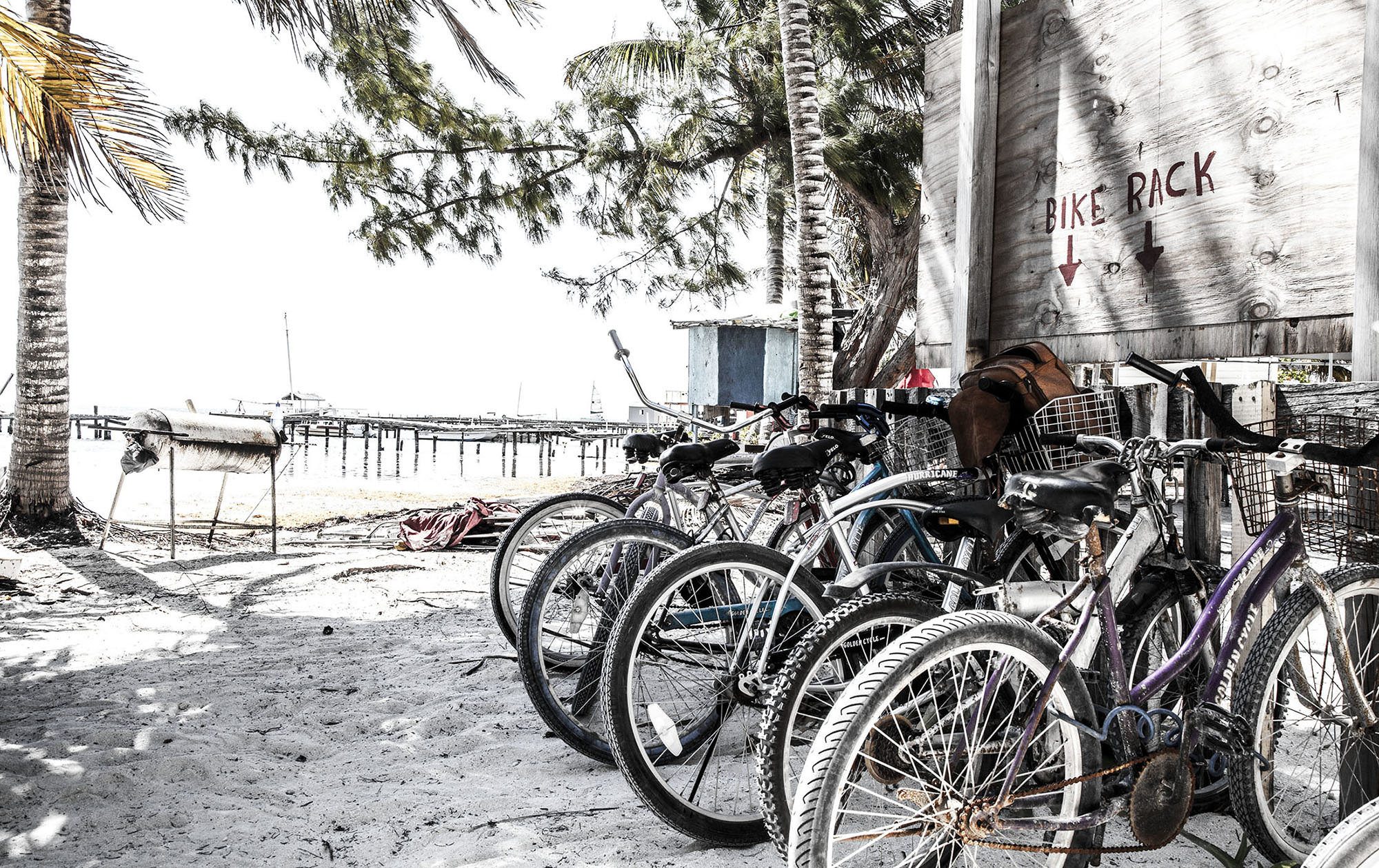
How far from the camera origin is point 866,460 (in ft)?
9.77

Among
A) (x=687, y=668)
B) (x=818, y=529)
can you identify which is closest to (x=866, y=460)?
(x=818, y=529)

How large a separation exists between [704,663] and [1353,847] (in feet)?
5.36

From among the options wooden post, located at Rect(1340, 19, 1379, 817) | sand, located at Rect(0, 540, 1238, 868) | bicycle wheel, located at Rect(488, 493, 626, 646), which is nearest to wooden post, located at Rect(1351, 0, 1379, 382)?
wooden post, located at Rect(1340, 19, 1379, 817)

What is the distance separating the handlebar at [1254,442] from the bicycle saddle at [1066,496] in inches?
8.9

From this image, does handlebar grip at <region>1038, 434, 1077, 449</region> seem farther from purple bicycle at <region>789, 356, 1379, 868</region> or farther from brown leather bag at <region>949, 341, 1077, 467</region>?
purple bicycle at <region>789, 356, 1379, 868</region>

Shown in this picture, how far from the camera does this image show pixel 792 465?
246 centimetres

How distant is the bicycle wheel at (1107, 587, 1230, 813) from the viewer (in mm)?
2225

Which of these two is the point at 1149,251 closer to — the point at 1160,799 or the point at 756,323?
the point at 1160,799

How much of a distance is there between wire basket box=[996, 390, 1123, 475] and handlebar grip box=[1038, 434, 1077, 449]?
0.04ft

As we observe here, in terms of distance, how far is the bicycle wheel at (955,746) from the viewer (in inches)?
62.7

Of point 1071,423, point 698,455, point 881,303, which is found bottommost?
point 698,455

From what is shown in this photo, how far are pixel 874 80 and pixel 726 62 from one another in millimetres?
1829

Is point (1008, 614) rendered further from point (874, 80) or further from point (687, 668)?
point (874, 80)

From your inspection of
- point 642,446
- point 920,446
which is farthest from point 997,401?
point 642,446
